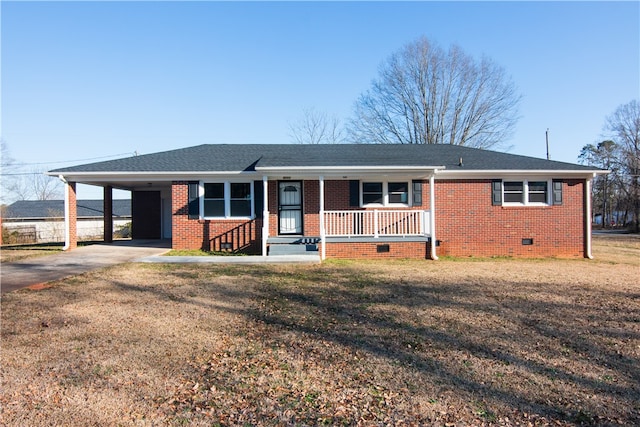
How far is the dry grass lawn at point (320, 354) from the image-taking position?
3367mm

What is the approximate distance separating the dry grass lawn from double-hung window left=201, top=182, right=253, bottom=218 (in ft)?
21.0

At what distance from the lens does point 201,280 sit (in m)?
9.08

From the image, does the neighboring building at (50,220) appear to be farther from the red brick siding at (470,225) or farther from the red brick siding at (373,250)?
the red brick siding at (373,250)

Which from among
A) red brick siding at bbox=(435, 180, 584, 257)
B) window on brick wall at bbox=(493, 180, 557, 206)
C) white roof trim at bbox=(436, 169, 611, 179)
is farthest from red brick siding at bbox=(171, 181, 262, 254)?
window on brick wall at bbox=(493, 180, 557, 206)

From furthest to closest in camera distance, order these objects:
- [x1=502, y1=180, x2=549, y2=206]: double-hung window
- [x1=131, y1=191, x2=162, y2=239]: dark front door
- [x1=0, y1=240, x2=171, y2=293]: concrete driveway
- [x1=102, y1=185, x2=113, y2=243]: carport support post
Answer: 1. [x1=131, y1=191, x2=162, y2=239]: dark front door
2. [x1=102, y1=185, x2=113, y2=243]: carport support post
3. [x1=502, y1=180, x2=549, y2=206]: double-hung window
4. [x1=0, y1=240, x2=171, y2=293]: concrete driveway

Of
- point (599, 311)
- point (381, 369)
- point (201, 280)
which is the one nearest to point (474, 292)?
point (599, 311)

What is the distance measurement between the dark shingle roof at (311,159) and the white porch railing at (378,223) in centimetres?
163

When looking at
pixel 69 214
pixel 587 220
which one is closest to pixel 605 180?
pixel 587 220

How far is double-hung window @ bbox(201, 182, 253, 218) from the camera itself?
48.7 feet

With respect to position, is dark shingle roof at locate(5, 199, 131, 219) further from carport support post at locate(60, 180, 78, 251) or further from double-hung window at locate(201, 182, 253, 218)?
double-hung window at locate(201, 182, 253, 218)

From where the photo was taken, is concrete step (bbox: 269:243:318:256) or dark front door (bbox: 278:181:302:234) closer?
concrete step (bbox: 269:243:318:256)

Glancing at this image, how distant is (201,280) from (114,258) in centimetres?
505

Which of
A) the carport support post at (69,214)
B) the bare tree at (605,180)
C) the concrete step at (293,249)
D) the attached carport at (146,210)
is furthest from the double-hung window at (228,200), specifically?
the bare tree at (605,180)

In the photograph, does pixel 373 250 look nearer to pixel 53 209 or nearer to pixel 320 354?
pixel 320 354
